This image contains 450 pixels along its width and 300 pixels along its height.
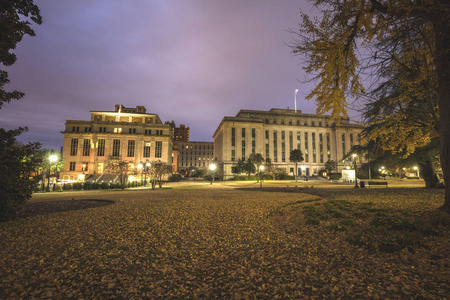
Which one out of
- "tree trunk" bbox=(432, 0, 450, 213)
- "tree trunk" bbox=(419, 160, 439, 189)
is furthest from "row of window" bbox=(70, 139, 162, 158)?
"tree trunk" bbox=(432, 0, 450, 213)

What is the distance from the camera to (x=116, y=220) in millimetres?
8977

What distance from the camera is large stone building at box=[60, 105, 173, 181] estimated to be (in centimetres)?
5736

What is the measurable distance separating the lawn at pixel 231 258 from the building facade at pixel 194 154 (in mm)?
139197

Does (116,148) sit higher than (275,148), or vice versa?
(275,148)

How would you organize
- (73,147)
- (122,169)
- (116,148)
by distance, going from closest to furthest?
(122,169)
(73,147)
(116,148)

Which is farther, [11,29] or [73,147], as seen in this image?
[73,147]

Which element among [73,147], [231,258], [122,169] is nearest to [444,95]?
[231,258]

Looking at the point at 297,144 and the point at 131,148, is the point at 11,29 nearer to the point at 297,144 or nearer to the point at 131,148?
the point at 131,148

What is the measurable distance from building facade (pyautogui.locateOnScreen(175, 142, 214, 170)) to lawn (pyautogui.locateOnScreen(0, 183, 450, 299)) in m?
139

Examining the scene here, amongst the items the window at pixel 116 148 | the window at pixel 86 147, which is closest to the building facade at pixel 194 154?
the window at pixel 116 148

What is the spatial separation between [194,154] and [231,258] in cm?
14453

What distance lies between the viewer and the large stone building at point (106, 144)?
188ft

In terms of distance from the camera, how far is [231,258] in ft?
17.6

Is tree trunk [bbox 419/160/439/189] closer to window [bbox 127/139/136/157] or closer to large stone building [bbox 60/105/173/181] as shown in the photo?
large stone building [bbox 60/105/173/181]
